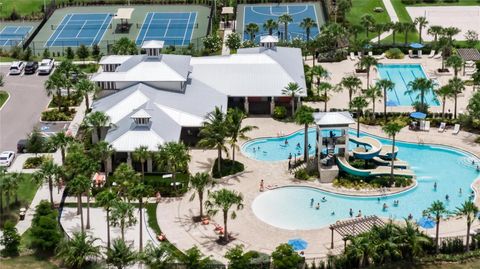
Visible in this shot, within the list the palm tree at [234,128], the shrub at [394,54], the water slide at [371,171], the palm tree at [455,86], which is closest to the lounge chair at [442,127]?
the palm tree at [455,86]

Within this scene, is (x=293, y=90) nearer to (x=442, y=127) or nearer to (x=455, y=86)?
(x=442, y=127)

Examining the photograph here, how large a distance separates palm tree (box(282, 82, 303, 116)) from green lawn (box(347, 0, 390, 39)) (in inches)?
1226

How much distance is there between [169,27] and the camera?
124 metres

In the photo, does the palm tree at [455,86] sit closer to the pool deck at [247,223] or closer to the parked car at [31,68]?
the pool deck at [247,223]

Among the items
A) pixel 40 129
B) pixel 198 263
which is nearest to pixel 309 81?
pixel 40 129

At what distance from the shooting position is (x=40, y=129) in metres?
84.2

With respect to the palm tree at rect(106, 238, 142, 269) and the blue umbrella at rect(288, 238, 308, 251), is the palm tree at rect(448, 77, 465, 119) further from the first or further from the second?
the palm tree at rect(106, 238, 142, 269)

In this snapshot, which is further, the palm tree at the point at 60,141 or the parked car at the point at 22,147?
the parked car at the point at 22,147

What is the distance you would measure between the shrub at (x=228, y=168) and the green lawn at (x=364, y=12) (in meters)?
46.5

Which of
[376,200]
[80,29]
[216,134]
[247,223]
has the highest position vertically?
[80,29]

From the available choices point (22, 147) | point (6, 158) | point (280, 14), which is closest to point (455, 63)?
point (280, 14)

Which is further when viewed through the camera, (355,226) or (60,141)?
(60,141)

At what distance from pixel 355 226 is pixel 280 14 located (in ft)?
234

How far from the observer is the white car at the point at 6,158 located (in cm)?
7544
